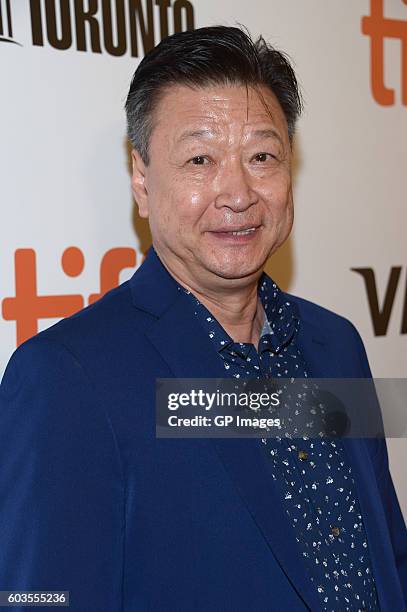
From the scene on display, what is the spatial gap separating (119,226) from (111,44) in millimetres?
333

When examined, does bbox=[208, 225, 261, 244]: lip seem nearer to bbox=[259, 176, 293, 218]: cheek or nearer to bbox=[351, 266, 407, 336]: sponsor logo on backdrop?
bbox=[259, 176, 293, 218]: cheek

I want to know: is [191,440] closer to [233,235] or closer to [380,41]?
[233,235]

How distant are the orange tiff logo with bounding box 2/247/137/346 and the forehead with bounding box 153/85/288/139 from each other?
39cm

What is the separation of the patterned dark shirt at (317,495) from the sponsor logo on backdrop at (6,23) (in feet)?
1.78

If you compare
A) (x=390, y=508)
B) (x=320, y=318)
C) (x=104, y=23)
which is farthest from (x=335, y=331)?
(x=104, y=23)

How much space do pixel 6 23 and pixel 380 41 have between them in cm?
91

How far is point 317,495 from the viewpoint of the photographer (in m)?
1.15

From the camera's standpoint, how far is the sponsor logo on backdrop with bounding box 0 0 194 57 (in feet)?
4.64

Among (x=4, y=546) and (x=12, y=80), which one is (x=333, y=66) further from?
(x=4, y=546)

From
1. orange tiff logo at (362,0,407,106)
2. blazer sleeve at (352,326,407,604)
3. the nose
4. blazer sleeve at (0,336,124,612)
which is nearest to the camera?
blazer sleeve at (0,336,124,612)

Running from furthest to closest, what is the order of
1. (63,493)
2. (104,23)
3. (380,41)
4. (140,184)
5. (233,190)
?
1. (380,41)
2. (104,23)
3. (140,184)
4. (233,190)
5. (63,493)

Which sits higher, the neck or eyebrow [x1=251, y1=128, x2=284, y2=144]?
eyebrow [x1=251, y1=128, x2=284, y2=144]

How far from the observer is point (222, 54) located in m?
1.16

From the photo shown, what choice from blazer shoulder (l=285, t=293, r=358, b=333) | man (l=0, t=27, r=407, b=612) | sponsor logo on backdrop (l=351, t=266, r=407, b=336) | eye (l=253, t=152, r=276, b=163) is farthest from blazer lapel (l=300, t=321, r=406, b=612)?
sponsor logo on backdrop (l=351, t=266, r=407, b=336)
